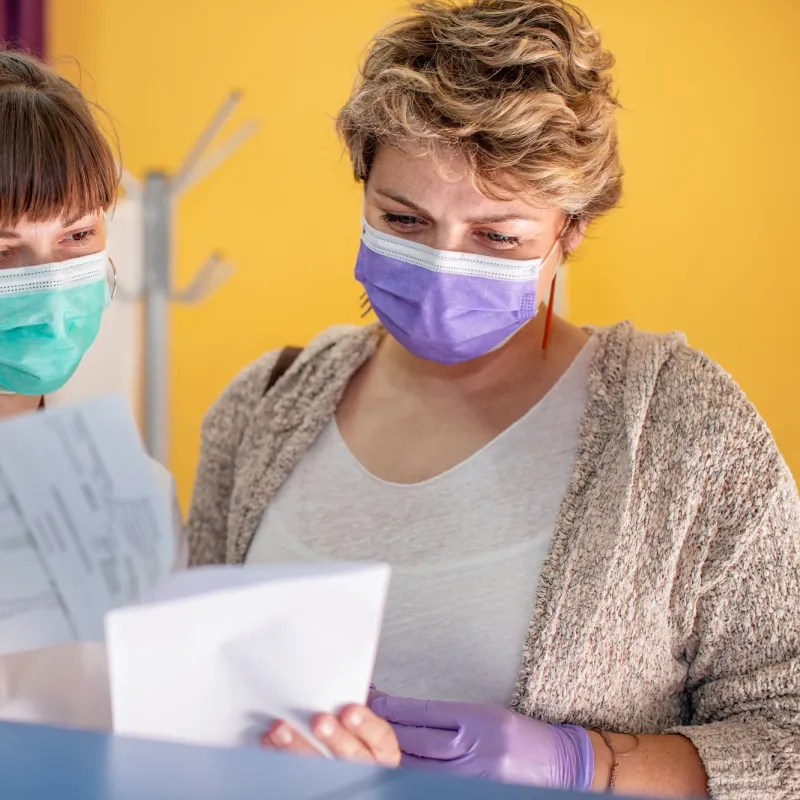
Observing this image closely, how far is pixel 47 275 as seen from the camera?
3.49ft

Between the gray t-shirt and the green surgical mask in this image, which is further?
the gray t-shirt

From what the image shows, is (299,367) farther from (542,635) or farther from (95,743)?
(95,743)

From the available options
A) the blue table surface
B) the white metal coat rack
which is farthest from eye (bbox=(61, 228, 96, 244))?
the white metal coat rack

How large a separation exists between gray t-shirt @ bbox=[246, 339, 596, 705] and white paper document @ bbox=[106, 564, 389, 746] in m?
0.45

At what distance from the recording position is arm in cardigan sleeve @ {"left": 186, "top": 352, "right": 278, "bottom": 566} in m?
1.43

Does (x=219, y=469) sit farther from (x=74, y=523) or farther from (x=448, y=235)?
(x=74, y=523)

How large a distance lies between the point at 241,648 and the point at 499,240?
0.65 m

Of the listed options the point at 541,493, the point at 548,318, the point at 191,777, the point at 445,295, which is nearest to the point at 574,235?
the point at 548,318

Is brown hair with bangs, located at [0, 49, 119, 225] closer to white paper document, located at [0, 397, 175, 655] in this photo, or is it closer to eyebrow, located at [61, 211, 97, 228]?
eyebrow, located at [61, 211, 97, 228]

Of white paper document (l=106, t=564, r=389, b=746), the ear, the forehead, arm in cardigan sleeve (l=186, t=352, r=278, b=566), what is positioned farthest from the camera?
arm in cardigan sleeve (l=186, t=352, r=278, b=566)

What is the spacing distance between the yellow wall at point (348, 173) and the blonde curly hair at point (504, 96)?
1422 mm

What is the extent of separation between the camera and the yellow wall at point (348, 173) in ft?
8.25

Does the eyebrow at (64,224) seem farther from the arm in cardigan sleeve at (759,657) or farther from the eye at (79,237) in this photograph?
the arm in cardigan sleeve at (759,657)

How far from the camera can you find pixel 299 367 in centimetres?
142
